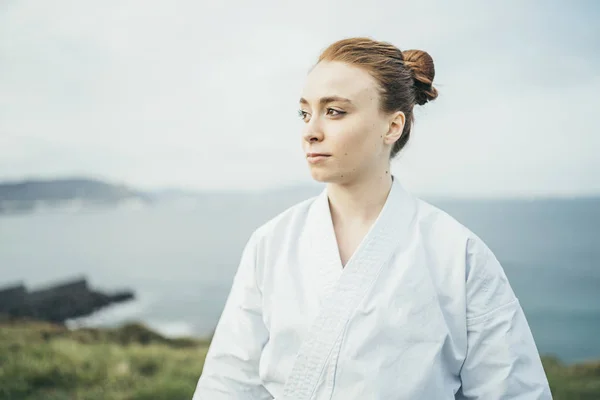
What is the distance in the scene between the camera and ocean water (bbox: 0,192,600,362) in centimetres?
271

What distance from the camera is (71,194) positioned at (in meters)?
3.13

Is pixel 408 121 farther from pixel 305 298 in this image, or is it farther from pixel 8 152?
pixel 8 152

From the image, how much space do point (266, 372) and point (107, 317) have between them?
6.32 ft

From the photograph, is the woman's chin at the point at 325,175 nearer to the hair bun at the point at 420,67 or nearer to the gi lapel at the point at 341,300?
the gi lapel at the point at 341,300

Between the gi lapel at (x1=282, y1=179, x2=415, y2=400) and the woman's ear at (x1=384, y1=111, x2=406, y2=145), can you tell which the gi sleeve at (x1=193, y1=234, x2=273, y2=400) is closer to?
the gi lapel at (x1=282, y1=179, x2=415, y2=400)

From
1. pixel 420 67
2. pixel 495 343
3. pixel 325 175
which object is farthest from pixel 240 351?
pixel 420 67

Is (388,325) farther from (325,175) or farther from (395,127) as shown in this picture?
(395,127)

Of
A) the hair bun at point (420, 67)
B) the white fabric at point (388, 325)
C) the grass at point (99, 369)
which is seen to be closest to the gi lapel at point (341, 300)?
the white fabric at point (388, 325)

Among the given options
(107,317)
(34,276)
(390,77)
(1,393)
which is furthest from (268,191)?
(390,77)

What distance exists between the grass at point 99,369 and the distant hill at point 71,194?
754mm

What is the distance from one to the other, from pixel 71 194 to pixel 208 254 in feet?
3.07

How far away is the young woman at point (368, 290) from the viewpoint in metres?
1.16

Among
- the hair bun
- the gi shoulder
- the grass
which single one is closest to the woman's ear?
the hair bun

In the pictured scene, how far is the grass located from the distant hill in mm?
754
